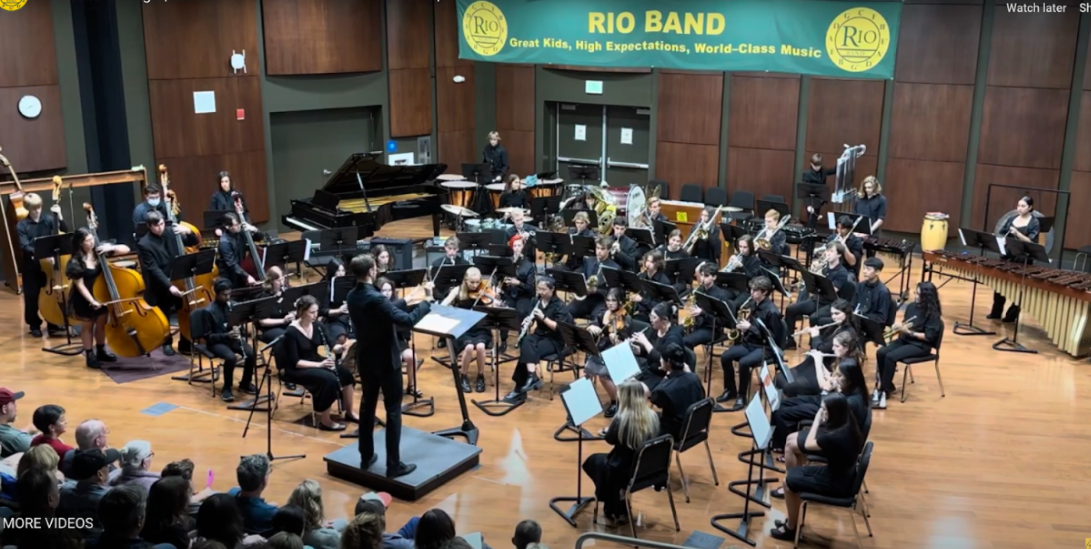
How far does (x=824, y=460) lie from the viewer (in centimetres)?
755

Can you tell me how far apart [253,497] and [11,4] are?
10.1 metres

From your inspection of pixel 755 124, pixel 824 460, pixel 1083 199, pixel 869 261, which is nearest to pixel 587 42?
pixel 869 261

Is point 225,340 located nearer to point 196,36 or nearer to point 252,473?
point 252,473

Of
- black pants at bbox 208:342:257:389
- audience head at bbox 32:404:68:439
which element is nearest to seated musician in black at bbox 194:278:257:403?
A: black pants at bbox 208:342:257:389

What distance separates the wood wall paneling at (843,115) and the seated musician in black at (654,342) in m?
8.23

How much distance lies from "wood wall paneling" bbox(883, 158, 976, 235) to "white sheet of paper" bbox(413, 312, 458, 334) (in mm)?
10514

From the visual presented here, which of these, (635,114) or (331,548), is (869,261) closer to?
(331,548)

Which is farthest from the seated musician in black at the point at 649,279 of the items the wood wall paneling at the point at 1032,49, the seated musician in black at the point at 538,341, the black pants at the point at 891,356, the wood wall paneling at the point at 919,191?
the wood wall paneling at the point at 1032,49

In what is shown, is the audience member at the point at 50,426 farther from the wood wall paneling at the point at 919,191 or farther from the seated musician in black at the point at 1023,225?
the wood wall paneling at the point at 919,191

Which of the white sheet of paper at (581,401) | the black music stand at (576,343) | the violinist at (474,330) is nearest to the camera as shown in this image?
the white sheet of paper at (581,401)

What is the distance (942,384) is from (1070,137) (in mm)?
6386

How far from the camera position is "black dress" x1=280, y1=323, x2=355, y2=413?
9.05 metres

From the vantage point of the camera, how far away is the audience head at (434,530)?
5363mm

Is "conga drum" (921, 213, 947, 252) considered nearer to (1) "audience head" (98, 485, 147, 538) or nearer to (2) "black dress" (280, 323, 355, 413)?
(2) "black dress" (280, 323, 355, 413)
